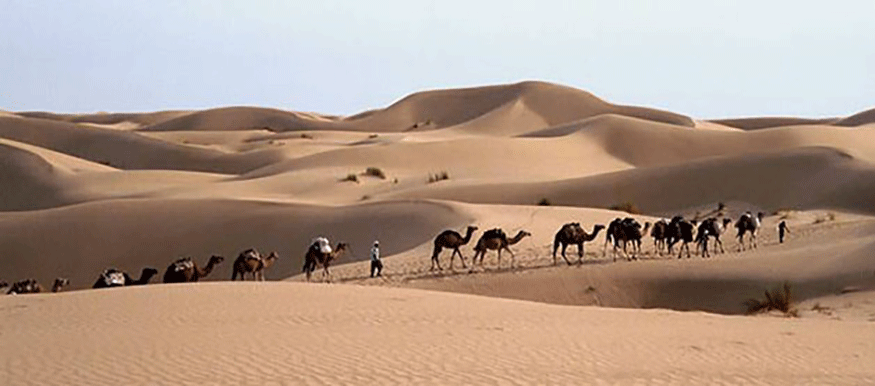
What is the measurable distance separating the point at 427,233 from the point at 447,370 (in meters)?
Answer: 18.4

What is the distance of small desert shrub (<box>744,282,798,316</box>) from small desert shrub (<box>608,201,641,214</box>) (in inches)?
692

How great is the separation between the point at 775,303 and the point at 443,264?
7.27 m

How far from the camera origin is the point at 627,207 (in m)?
36.3

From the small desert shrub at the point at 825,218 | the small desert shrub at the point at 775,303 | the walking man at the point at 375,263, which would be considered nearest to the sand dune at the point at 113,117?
Answer: the small desert shrub at the point at 825,218

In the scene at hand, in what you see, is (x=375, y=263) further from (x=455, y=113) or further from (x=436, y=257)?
(x=455, y=113)

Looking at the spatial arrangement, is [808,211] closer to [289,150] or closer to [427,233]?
[427,233]

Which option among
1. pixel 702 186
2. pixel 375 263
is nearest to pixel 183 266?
pixel 375 263

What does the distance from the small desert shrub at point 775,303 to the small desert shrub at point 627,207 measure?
17.6 m

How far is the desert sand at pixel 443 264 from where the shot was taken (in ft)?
32.3

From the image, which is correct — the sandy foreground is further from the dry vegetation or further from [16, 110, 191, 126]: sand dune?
[16, 110, 191, 126]: sand dune

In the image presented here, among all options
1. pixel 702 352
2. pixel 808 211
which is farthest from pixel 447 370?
pixel 808 211

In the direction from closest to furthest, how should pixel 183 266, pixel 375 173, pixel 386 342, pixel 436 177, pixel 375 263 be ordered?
pixel 386 342, pixel 183 266, pixel 375 263, pixel 436 177, pixel 375 173

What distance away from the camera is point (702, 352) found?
1055 centimetres

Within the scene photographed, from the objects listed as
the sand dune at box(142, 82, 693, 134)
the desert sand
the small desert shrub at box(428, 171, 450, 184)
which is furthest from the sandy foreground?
the sand dune at box(142, 82, 693, 134)
